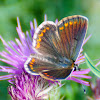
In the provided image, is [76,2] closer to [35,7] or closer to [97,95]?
[35,7]

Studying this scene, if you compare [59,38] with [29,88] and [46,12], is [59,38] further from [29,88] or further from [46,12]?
[46,12]

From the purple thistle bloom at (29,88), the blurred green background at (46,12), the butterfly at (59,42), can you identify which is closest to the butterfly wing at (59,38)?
the butterfly at (59,42)

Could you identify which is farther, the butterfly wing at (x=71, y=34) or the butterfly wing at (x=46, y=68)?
the butterfly wing at (x=71, y=34)

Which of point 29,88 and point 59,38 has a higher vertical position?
point 59,38

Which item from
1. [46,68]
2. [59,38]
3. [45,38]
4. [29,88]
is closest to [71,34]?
[59,38]

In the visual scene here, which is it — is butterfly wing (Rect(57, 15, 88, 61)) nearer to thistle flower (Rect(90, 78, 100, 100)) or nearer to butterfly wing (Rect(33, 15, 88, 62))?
butterfly wing (Rect(33, 15, 88, 62))

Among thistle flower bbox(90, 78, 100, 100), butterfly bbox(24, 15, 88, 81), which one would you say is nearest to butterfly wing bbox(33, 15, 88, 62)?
butterfly bbox(24, 15, 88, 81)

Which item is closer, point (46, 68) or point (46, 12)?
point (46, 68)

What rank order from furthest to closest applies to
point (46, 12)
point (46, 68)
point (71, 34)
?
point (46, 12) < point (71, 34) < point (46, 68)

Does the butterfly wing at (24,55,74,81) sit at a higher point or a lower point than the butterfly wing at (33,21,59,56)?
lower

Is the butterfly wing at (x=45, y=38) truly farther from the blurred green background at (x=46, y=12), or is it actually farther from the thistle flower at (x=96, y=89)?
the blurred green background at (x=46, y=12)
